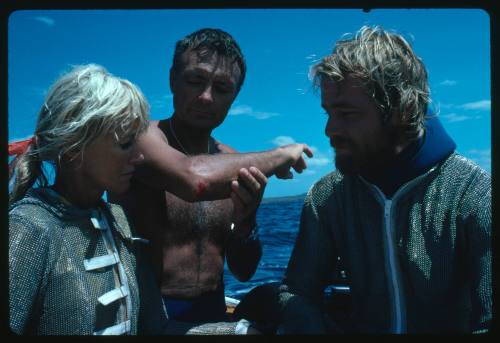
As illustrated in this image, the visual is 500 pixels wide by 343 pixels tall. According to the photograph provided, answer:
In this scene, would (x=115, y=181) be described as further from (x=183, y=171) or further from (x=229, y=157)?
(x=229, y=157)

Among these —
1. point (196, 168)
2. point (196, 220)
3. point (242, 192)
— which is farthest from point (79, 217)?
point (196, 220)

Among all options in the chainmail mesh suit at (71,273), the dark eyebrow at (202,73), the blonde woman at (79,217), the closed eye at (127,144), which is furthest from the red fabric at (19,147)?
Answer: the dark eyebrow at (202,73)

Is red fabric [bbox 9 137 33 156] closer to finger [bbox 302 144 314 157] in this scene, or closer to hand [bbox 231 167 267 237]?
hand [bbox 231 167 267 237]

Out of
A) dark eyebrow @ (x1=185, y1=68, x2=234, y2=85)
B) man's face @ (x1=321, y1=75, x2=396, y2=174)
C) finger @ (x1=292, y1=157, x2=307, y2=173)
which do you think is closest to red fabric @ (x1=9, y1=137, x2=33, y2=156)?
dark eyebrow @ (x1=185, y1=68, x2=234, y2=85)

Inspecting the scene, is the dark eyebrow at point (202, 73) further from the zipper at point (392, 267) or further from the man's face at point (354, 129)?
the zipper at point (392, 267)

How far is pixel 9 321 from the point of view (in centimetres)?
164

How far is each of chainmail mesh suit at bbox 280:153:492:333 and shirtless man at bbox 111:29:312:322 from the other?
35cm

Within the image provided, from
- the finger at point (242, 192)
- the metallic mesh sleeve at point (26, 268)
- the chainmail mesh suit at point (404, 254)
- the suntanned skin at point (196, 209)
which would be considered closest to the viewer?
the metallic mesh sleeve at point (26, 268)

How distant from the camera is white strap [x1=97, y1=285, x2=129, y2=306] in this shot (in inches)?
77.3

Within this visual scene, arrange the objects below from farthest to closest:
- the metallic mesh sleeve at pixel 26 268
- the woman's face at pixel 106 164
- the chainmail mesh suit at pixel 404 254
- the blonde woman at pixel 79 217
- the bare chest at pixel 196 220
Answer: the bare chest at pixel 196 220, the chainmail mesh suit at pixel 404 254, the woman's face at pixel 106 164, the blonde woman at pixel 79 217, the metallic mesh sleeve at pixel 26 268

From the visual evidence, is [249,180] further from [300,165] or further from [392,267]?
[392,267]

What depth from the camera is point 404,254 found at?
7.68 feet

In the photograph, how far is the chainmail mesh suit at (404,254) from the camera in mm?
2270
